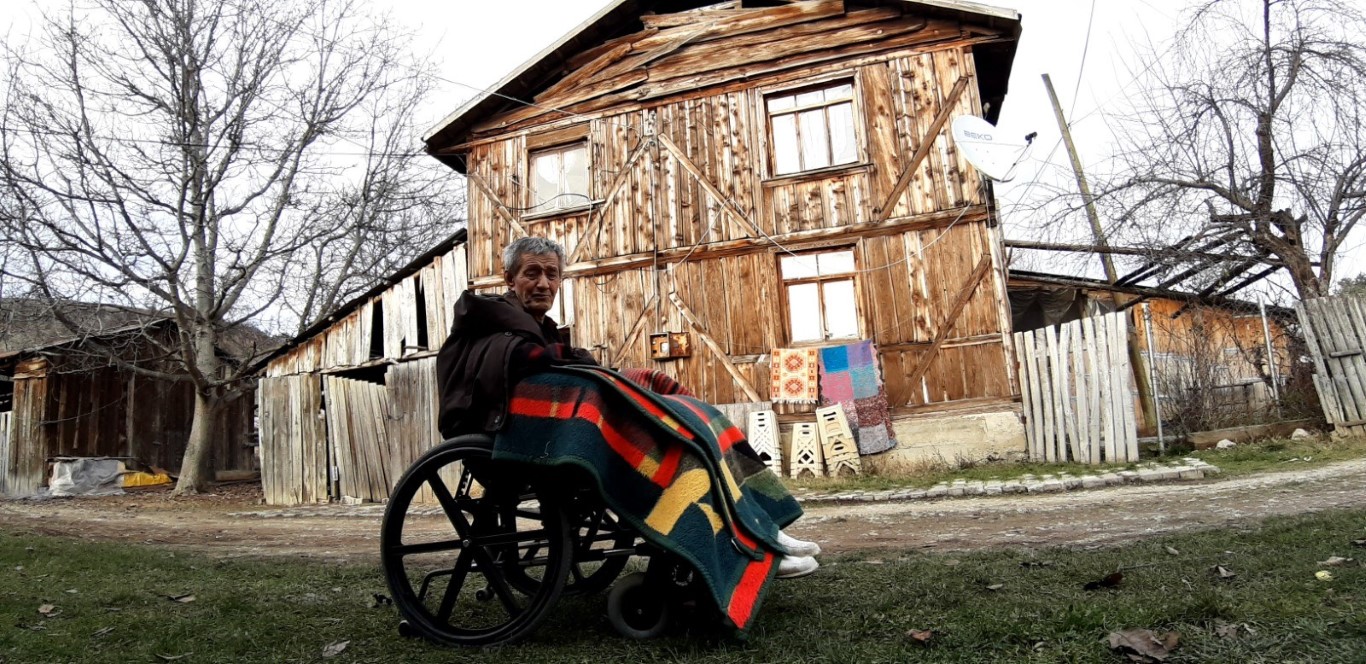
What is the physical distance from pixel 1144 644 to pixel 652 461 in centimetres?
137

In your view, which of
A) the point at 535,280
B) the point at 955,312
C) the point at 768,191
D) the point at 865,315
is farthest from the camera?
the point at 768,191

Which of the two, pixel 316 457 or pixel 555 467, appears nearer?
pixel 555 467

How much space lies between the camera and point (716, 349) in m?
10.6

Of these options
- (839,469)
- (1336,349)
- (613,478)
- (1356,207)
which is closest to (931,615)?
(613,478)

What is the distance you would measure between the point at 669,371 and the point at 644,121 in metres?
3.91

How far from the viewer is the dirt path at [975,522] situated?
442 centimetres

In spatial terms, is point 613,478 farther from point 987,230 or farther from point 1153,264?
point 1153,264

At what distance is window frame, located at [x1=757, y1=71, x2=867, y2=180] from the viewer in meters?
10.5

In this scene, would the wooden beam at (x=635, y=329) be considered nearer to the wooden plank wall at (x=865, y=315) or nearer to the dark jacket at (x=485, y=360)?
the wooden plank wall at (x=865, y=315)

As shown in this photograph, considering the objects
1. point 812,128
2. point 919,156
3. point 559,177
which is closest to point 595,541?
point 919,156

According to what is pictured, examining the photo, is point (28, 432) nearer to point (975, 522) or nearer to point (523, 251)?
point (523, 251)

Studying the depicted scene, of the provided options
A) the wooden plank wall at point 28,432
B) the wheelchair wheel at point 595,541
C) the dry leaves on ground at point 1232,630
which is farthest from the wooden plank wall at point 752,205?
the wooden plank wall at point 28,432

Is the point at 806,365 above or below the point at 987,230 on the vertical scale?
below

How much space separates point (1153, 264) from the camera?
11711 millimetres
